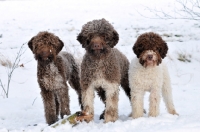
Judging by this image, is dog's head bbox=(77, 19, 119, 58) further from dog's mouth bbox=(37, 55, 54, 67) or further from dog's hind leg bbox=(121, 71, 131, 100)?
dog's hind leg bbox=(121, 71, 131, 100)

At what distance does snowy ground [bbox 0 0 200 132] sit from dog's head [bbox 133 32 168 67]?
893 millimetres

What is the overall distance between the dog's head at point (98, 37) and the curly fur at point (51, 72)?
0.71 meters

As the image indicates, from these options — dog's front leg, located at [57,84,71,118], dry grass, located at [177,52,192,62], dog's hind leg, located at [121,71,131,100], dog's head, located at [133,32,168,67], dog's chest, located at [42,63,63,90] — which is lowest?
dry grass, located at [177,52,192,62]

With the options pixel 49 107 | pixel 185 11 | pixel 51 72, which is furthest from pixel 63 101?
pixel 185 11

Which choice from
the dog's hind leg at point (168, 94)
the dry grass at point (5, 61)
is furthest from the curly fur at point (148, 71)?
the dry grass at point (5, 61)

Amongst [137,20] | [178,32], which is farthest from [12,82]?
[137,20]

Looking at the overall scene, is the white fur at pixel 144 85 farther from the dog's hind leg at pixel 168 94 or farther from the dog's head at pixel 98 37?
the dog's head at pixel 98 37

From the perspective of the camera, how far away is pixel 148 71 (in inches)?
257

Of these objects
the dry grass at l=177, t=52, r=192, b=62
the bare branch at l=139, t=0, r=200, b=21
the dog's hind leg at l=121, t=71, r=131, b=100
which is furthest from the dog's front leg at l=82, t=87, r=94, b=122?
the dry grass at l=177, t=52, r=192, b=62

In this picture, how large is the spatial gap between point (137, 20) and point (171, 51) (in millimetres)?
7166

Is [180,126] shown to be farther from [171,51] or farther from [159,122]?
[171,51]

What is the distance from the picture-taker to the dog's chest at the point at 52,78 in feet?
23.1

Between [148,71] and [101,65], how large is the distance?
0.78 m

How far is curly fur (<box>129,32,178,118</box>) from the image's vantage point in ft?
20.7
